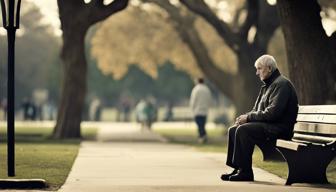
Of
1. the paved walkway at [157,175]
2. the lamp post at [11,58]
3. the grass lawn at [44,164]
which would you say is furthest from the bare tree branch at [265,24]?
the lamp post at [11,58]

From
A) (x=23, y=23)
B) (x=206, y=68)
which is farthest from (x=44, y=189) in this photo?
(x=23, y=23)

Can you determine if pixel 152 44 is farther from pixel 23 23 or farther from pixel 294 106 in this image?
pixel 23 23

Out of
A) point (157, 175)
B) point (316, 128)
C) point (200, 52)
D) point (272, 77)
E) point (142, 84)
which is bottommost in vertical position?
point (157, 175)

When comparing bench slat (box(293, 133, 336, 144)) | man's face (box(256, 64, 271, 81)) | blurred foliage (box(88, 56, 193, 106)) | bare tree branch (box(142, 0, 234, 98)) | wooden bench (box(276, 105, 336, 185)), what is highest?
blurred foliage (box(88, 56, 193, 106))

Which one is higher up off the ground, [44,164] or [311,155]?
[311,155]

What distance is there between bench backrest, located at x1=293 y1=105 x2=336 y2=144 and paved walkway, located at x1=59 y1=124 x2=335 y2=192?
2.35ft

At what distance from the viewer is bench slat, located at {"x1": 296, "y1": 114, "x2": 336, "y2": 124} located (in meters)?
12.2

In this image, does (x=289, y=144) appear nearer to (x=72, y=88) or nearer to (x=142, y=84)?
(x=72, y=88)

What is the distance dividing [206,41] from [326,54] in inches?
1204

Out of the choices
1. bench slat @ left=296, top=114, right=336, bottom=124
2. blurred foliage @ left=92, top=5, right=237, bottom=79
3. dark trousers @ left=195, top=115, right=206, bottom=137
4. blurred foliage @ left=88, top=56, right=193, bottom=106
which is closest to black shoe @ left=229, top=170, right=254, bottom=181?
bench slat @ left=296, top=114, right=336, bottom=124

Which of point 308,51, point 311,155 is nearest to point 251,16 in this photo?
point 308,51

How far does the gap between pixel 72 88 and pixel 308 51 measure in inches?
505

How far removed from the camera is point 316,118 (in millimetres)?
12984

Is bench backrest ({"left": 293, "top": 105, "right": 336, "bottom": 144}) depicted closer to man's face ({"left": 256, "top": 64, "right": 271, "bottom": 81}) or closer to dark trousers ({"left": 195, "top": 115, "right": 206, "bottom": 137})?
man's face ({"left": 256, "top": 64, "right": 271, "bottom": 81})
